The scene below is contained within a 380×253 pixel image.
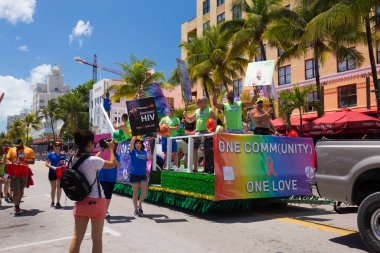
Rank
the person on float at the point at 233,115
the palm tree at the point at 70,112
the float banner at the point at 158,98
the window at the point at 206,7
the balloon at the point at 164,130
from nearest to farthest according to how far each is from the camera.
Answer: the person on float at the point at 233,115, the balloon at the point at 164,130, the float banner at the point at 158,98, the window at the point at 206,7, the palm tree at the point at 70,112

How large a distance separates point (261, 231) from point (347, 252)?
1.57 meters

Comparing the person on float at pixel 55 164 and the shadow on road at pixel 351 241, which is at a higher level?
the person on float at pixel 55 164

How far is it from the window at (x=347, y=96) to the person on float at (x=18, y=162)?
25.1m

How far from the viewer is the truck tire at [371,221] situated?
4.71 m

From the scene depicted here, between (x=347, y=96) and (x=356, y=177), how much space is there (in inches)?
1023

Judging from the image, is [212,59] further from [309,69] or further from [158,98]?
[158,98]

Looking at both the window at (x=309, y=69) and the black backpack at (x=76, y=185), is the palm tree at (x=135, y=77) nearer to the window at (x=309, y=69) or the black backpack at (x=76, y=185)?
the window at (x=309, y=69)

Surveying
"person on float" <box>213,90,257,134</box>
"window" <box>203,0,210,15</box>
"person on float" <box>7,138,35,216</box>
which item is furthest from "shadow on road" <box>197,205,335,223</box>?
"window" <box>203,0,210,15</box>

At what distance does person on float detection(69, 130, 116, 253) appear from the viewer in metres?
4.05

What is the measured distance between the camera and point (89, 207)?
4.05 m

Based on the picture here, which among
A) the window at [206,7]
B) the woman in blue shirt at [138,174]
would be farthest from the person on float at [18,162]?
the window at [206,7]

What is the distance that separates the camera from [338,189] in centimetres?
525

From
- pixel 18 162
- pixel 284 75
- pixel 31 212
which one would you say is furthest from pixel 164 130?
pixel 284 75

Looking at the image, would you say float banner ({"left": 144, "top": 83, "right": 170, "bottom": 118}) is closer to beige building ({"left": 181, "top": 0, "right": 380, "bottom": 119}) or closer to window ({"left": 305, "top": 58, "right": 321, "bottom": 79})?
beige building ({"left": 181, "top": 0, "right": 380, "bottom": 119})
